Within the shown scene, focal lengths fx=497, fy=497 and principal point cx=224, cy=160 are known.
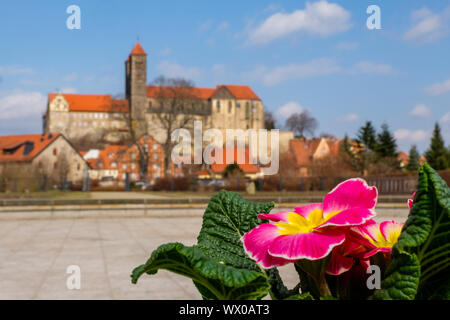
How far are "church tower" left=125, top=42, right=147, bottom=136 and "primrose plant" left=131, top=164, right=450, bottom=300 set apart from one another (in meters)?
105

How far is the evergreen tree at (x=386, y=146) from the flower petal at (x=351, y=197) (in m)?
55.5

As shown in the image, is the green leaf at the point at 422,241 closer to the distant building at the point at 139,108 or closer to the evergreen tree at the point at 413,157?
the evergreen tree at the point at 413,157

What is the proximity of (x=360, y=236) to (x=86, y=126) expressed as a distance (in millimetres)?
121266

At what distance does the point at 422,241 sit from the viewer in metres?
0.69

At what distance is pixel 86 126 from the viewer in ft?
385

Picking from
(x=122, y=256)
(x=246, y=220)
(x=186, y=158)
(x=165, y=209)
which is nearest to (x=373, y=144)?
(x=186, y=158)

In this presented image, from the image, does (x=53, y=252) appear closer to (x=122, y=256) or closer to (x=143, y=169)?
(x=122, y=256)

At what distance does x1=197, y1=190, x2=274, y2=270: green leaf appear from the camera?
0.91m

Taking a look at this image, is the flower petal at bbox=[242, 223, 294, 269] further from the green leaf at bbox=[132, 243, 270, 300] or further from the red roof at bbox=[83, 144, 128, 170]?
the red roof at bbox=[83, 144, 128, 170]

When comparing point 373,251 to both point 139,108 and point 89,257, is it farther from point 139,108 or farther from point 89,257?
point 139,108

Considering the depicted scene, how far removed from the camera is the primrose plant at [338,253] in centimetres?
70

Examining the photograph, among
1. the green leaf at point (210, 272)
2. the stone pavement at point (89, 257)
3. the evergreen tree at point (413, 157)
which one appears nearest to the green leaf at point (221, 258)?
the green leaf at point (210, 272)
